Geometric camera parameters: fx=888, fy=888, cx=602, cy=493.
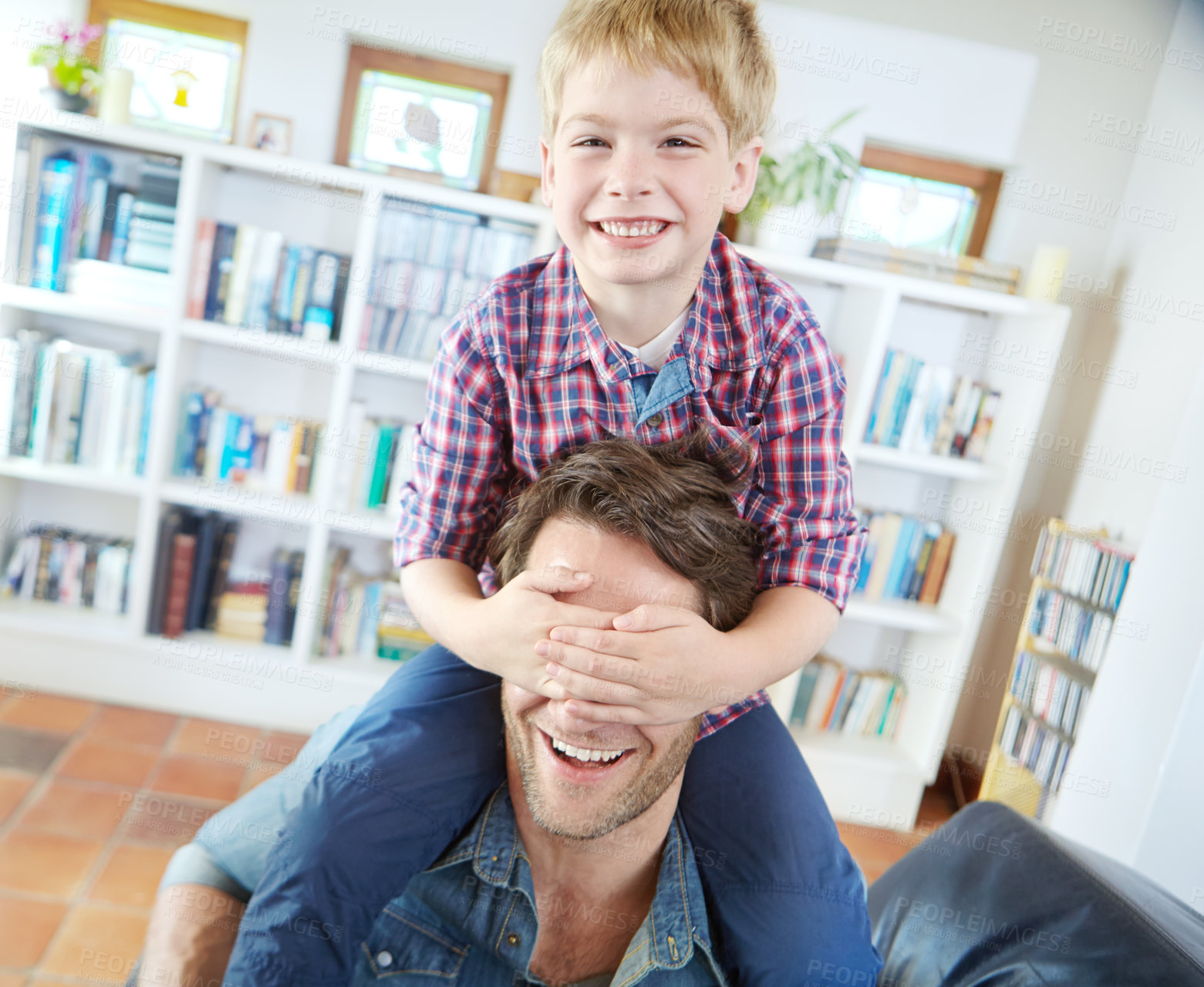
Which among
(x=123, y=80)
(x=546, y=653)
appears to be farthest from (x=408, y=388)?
(x=546, y=653)

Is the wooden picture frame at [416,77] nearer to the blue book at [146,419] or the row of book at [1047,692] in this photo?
the blue book at [146,419]

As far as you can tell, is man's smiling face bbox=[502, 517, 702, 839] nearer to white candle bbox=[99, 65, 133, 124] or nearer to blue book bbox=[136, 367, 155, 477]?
blue book bbox=[136, 367, 155, 477]

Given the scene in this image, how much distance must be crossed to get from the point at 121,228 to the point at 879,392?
2336 millimetres

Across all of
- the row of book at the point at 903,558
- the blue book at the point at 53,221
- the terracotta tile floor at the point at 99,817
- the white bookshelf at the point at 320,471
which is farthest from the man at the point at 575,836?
the blue book at the point at 53,221

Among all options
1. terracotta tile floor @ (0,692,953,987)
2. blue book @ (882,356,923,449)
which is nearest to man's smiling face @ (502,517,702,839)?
terracotta tile floor @ (0,692,953,987)

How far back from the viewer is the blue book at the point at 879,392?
9.05ft

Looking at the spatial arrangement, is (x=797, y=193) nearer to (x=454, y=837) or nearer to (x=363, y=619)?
(x=363, y=619)

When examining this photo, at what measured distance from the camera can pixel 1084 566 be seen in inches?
101

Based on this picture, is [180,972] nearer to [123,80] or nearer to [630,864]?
[630,864]

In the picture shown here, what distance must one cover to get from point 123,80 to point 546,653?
2.46m

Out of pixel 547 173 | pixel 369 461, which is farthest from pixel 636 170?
pixel 369 461

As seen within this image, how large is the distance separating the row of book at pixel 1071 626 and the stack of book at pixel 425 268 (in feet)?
6.24

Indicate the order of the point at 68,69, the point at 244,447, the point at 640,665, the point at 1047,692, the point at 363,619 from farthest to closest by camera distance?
the point at 363,619 < the point at 244,447 < the point at 1047,692 < the point at 68,69 < the point at 640,665

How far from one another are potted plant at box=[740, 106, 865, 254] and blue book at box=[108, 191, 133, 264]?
1.79 meters
